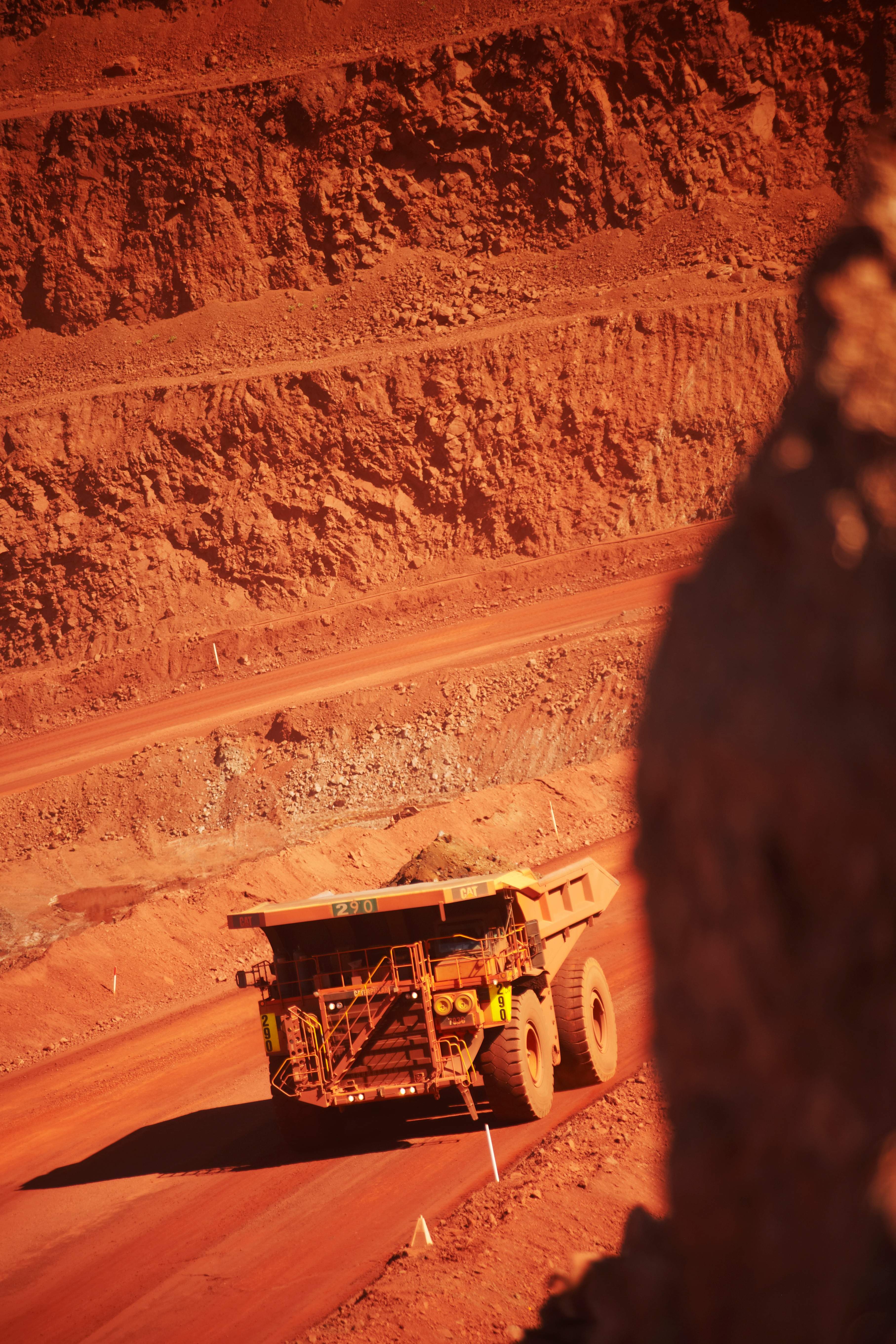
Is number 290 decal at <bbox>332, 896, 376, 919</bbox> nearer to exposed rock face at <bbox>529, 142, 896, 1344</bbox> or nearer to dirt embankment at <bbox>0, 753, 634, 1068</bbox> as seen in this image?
exposed rock face at <bbox>529, 142, 896, 1344</bbox>

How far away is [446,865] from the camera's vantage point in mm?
12633

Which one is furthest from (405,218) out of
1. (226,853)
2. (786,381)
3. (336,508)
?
(226,853)

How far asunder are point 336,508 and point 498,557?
541 centimetres

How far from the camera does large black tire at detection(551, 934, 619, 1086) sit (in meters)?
11.6

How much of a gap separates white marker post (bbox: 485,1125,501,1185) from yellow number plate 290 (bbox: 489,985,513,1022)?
0.96 meters

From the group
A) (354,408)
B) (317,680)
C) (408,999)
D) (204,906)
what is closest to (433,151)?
(354,408)

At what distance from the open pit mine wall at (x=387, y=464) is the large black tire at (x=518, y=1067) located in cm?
2528

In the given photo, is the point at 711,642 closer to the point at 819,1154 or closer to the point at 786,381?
the point at 819,1154

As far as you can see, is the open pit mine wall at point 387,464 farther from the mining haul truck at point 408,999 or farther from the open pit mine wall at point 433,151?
the mining haul truck at point 408,999

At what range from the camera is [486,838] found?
23.4m

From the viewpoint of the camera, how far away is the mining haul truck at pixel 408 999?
10453 millimetres

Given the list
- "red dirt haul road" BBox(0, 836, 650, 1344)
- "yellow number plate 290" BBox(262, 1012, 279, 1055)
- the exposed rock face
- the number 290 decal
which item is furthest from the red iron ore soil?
the exposed rock face

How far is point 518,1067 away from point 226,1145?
3584 mm

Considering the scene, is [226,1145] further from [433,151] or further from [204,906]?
[433,151]
